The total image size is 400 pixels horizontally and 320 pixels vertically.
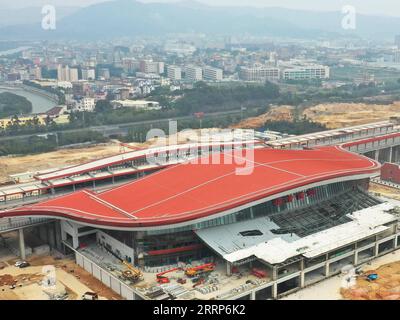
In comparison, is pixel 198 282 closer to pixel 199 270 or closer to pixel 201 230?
pixel 199 270

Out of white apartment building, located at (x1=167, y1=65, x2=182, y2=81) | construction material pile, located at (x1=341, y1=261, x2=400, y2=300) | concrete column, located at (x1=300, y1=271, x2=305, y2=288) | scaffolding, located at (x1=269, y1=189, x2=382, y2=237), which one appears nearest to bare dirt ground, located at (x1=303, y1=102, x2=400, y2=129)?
scaffolding, located at (x1=269, y1=189, x2=382, y2=237)

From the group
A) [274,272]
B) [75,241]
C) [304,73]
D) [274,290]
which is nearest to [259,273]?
[274,272]

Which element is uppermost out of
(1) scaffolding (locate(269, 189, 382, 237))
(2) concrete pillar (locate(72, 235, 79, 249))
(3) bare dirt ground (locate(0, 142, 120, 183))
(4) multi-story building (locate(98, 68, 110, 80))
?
(4) multi-story building (locate(98, 68, 110, 80))

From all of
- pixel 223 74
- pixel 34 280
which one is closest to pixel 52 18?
pixel 34 280

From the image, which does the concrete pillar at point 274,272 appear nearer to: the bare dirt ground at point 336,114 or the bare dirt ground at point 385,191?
the bare dirt ground at point 385,191

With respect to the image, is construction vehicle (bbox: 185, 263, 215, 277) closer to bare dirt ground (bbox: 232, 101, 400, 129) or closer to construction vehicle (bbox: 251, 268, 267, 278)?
construction vehicle (bbox: 251, 268, 267, 278)

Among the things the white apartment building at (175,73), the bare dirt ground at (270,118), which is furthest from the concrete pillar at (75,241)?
the white apartment building at (175,73)

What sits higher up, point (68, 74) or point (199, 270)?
point (68, 74)
